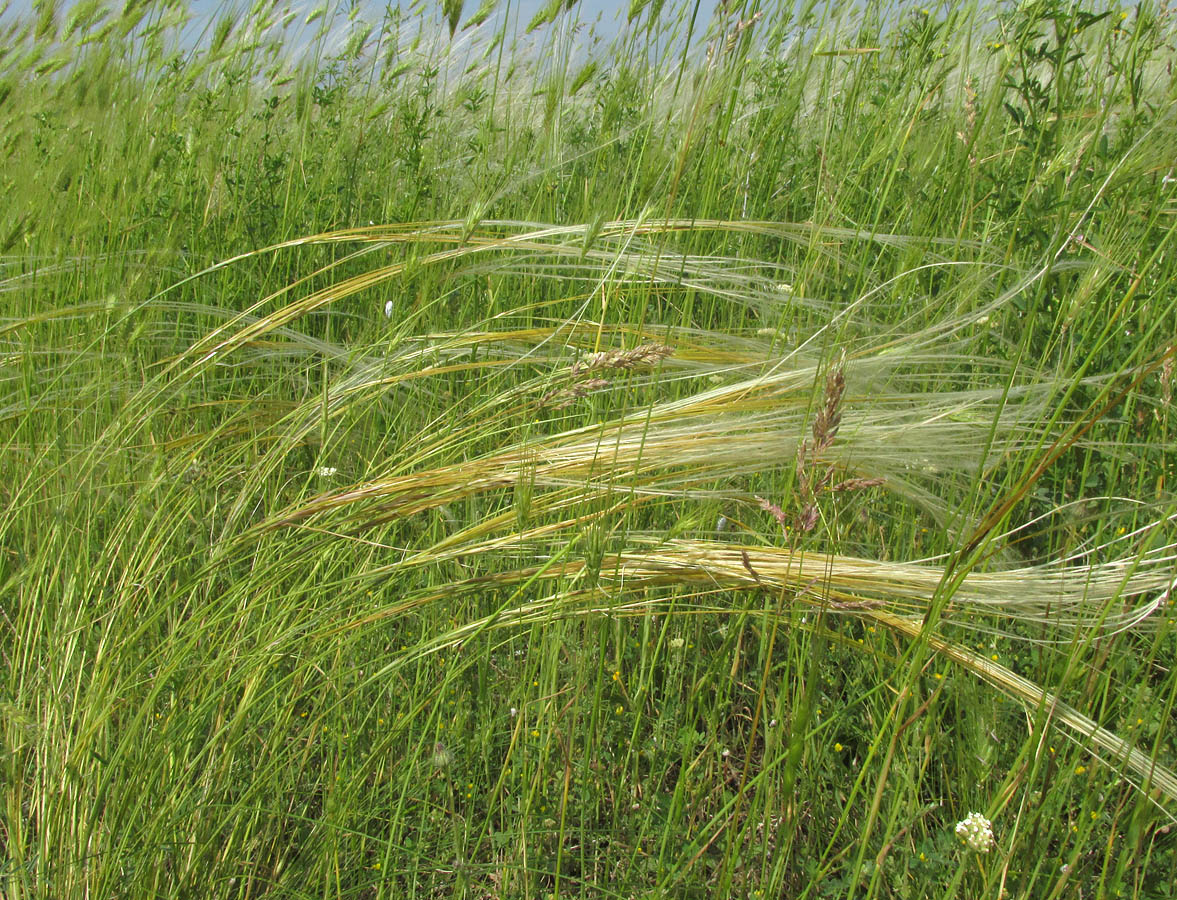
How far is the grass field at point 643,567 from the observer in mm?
1030

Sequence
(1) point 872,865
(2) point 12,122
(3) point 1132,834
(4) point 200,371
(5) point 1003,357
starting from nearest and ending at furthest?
1. (3) point 1132,834
2. (1) point 872,865
3. (4) point 200,371
4. (5) point 1003,357
5. (2) point 12,122

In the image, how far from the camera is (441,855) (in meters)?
1.23

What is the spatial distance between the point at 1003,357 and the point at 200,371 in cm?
142

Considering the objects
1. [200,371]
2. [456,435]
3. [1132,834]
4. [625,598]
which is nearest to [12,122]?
[200,371]

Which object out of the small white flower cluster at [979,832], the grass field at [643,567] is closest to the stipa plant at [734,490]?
the grass field at [643,567]

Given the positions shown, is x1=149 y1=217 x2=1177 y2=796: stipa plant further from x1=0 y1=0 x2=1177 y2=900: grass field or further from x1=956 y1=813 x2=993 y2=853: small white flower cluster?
x1=956 y1=813 x2=993 y2=853: small white flower cluster

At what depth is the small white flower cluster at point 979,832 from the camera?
0.96 m

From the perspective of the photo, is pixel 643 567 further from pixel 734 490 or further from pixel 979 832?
pixel 979 832

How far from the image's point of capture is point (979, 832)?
3.22 ft

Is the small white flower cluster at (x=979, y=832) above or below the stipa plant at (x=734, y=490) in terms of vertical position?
below

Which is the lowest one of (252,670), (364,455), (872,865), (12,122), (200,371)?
(872,865)

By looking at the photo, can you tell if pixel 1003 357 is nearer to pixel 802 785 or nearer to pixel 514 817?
pixel 802 785

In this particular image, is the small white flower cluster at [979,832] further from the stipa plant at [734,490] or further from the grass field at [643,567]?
the stipa plant at [734,490]

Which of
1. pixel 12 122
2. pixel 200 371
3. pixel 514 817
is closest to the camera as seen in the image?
pixel 514 817
